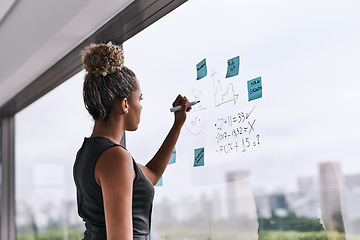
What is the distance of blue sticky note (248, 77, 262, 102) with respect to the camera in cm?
133

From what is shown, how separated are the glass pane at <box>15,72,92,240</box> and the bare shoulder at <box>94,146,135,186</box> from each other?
1141 millimetres

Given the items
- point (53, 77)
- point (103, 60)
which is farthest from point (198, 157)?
point (53, 77)

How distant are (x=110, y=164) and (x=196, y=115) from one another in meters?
0.48

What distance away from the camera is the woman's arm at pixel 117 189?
113cm

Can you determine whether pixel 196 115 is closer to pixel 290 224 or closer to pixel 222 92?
pixel 222 92

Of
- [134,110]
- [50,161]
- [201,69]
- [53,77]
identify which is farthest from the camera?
[50,161]

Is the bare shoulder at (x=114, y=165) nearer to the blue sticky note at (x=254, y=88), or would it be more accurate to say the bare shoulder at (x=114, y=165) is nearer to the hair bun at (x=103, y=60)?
the hair bun at (x=103, y=60)

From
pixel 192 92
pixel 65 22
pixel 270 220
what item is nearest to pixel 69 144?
pixel 65 22

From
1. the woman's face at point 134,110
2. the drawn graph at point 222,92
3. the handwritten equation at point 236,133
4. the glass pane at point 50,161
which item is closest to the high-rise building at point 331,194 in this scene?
the handwritten equation at point 236,133

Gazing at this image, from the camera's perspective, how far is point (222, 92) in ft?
4.83

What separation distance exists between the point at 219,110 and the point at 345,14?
493 mm

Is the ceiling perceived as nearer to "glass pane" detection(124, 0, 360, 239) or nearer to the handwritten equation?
"glass pane" detection(124, 0, 360, 239)

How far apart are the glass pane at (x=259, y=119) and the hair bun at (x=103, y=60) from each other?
344mm

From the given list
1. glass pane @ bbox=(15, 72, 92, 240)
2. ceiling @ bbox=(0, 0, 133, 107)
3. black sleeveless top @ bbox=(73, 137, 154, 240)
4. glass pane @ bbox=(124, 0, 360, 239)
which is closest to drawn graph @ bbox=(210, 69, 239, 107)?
glass pane @ bbox=(124, 0, 360, 239)
